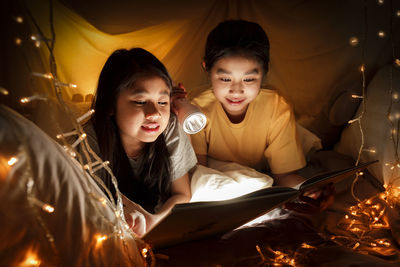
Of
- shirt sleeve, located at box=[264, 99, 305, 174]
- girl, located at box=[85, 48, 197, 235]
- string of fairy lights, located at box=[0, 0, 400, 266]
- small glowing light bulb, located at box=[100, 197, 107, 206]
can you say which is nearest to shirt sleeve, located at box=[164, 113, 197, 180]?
girl, located at box=[85, 48, 197, 235]

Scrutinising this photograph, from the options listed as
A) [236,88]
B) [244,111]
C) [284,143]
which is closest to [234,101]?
[236,88]

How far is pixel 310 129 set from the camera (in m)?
1.70

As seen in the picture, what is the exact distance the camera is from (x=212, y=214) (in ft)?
2.51

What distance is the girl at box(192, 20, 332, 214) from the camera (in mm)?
1192

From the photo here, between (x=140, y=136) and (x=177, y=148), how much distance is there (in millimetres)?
219

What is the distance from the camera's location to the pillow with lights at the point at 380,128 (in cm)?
125

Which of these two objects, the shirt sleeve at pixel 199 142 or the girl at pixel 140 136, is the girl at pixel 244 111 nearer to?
the shirt sleeve at pixel 199 142

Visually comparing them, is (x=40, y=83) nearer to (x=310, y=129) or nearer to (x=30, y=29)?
(x=30, y=29)

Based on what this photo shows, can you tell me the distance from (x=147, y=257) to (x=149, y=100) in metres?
0.47

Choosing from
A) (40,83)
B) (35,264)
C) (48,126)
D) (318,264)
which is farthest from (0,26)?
(318,264)

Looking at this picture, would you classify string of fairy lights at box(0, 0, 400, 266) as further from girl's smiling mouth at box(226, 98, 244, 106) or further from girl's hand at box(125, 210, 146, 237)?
girl's smiling mouth at box(226, 98, 244, 106)

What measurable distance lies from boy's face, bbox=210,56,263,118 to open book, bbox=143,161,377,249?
1.51 feet

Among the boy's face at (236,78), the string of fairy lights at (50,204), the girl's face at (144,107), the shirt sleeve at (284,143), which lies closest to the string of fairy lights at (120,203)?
the string of fairy lights at (50,204)

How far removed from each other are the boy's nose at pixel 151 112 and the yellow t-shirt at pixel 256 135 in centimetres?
42
